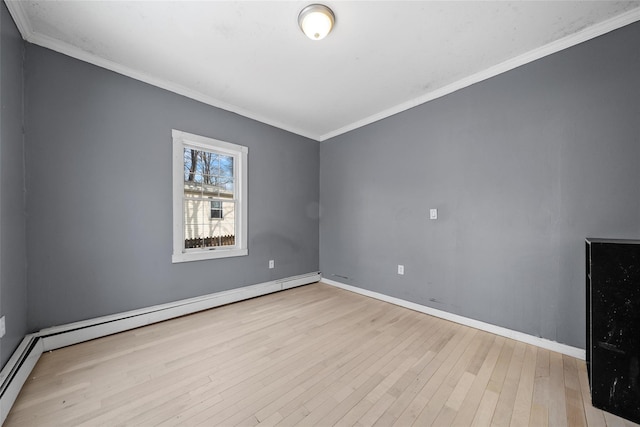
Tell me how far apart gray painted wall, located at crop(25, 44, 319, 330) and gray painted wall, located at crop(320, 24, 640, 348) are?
245 cm

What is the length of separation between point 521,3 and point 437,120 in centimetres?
122

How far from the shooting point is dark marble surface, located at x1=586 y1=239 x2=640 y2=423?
54.9 inches

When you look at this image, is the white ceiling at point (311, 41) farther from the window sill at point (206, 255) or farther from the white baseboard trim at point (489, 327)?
the white baseboard trim at point (489, 327)

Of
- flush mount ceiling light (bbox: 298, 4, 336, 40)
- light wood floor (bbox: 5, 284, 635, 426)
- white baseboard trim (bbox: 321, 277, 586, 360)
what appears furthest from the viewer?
white baseboard trim (bbox: 321, 277, 586, 360)

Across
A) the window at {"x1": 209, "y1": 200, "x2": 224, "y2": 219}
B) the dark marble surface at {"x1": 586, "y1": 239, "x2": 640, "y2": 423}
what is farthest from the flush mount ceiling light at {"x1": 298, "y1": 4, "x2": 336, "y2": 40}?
the dark marble surface at {"x1": 586, "y1": 239, "x2": 640, "y2": 423}

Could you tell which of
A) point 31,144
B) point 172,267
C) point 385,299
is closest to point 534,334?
point 385,299

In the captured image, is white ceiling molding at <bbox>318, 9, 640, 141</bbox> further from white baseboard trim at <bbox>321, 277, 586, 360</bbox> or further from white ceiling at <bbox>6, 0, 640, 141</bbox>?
white baseboard trim at <bbox>321, 277, 586, 360</bbox>

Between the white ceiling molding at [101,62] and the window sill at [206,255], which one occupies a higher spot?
the white ceiling molding at [101,62]

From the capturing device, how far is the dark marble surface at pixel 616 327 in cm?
139

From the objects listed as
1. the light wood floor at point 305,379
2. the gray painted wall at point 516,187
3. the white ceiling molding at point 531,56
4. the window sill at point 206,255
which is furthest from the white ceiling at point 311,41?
the light wood floor at point 305,379

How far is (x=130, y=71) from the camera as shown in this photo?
2.44m

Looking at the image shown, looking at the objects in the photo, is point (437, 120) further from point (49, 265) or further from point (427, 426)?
point (49, 265)

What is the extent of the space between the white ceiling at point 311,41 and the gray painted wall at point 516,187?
251 mm

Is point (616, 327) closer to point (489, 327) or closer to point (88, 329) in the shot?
point (489, 327)
